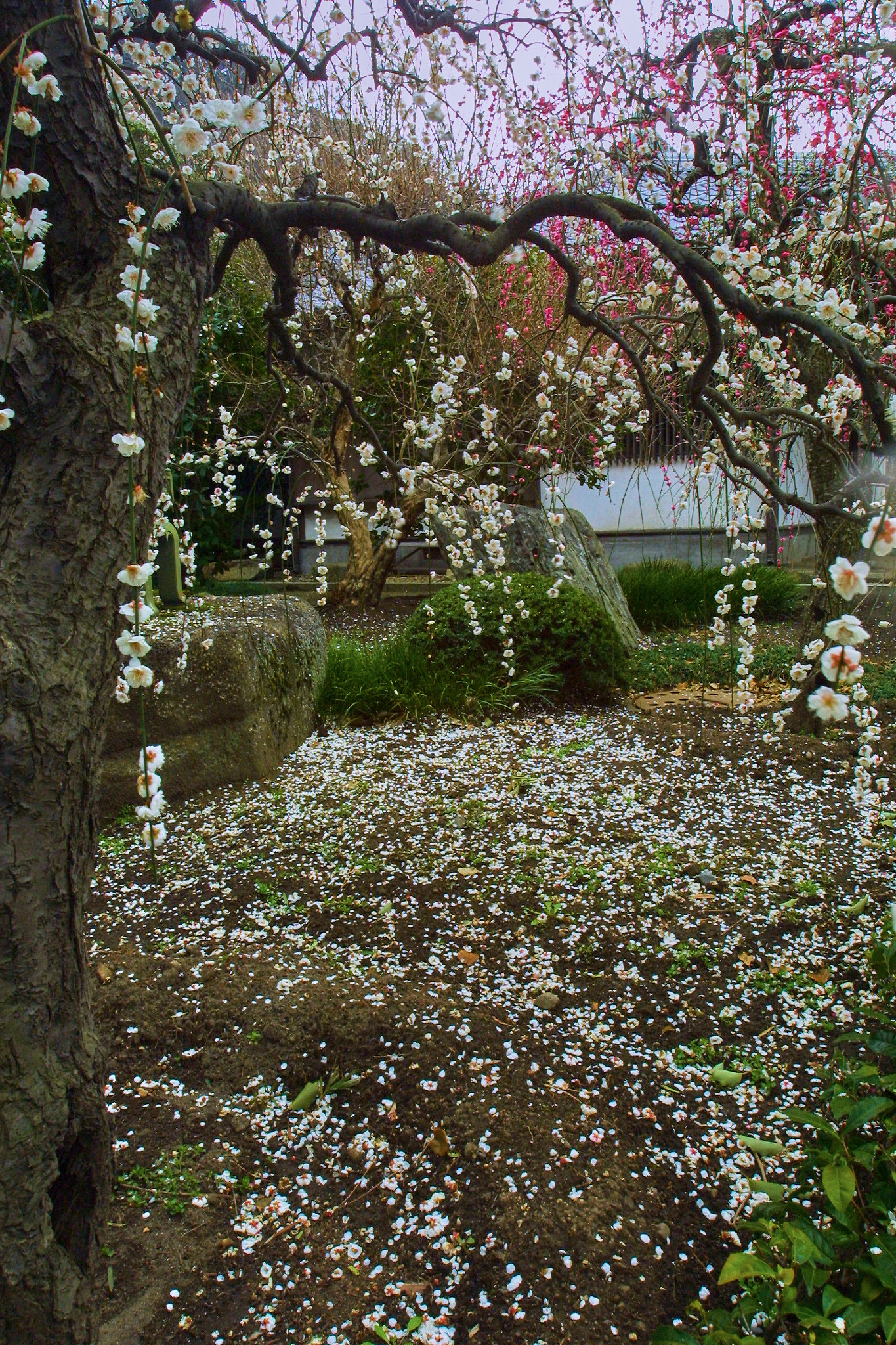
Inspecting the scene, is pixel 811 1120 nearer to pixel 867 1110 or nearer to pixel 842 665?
pixel 867 1110

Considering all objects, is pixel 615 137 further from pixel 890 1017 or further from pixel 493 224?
pixel 890 1017

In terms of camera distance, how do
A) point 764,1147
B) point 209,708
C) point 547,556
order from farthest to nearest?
1. point 547,556
2. point 209,708
3. point 764,1147

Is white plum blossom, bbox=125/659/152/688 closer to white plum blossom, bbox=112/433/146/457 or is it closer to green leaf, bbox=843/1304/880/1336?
white plum blossom, bbox=112/433/146/457

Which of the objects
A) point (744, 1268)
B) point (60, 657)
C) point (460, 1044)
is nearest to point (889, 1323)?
point (744, 1268)

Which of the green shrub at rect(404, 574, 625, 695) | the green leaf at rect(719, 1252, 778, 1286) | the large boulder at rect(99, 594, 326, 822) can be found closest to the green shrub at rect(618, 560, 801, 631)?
the green shrub at rect(404, 574, 625, 695)

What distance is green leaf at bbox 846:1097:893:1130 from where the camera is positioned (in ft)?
4.09

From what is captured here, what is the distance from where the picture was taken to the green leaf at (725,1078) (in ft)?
5.69

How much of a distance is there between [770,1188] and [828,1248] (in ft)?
0.61

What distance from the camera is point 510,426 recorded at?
664cm

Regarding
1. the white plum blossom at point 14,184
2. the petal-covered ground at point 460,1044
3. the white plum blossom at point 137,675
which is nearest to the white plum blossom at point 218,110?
the white plum blossom at point 14,184

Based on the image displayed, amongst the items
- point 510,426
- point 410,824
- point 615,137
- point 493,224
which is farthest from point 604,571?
point 493,224

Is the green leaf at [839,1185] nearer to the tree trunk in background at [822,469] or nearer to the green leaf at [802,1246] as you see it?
the green leaf at [802,1246]

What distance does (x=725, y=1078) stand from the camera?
1738mm

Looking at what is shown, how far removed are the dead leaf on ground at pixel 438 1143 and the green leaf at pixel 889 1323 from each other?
0.74 m
